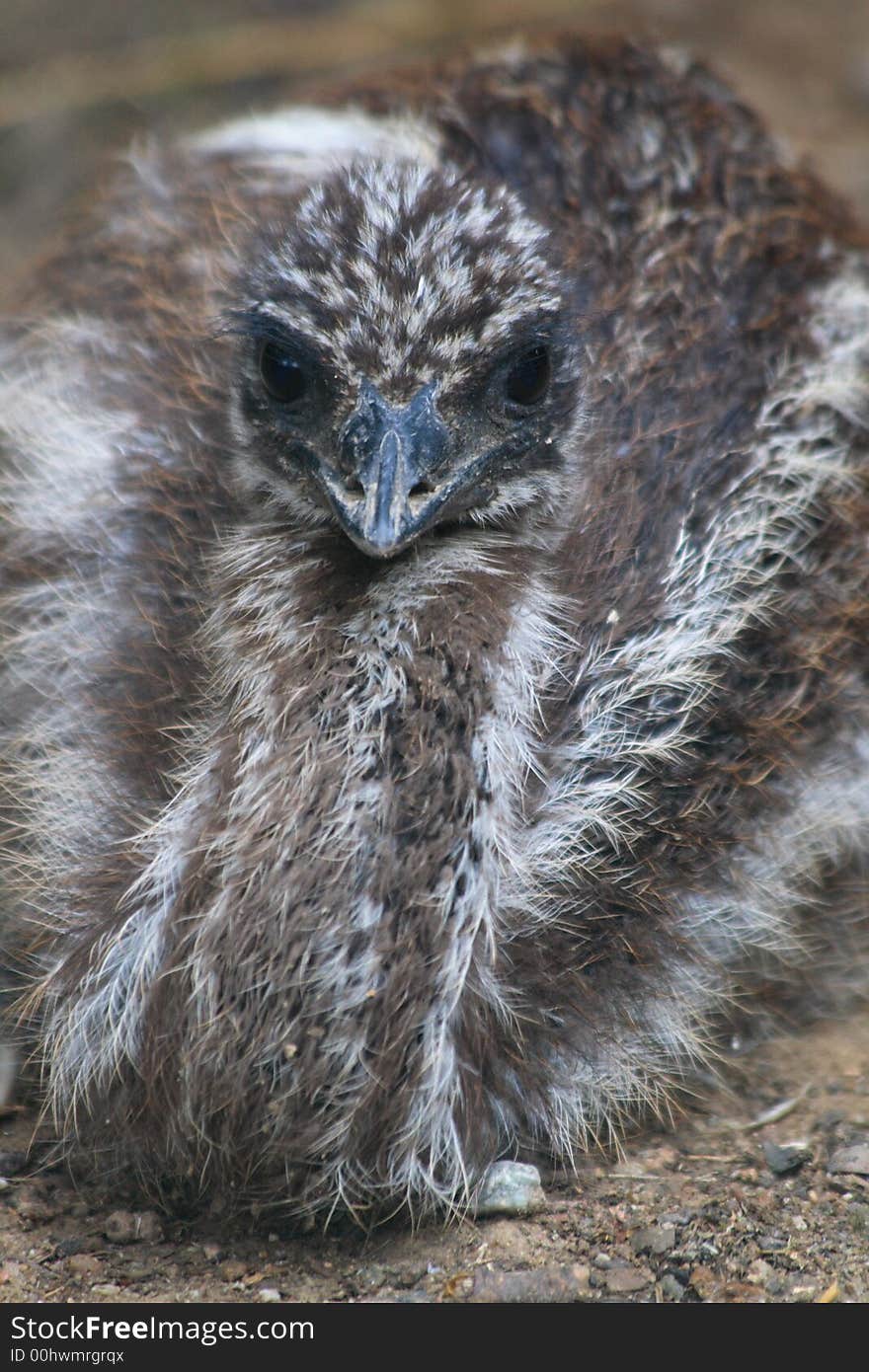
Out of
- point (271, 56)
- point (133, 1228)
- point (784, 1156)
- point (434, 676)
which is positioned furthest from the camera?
point (271, 56)

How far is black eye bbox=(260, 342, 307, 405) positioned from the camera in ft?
11.1

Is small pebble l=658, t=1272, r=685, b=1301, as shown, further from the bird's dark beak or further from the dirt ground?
the bird's dark beak

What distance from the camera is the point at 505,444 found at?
3432mm

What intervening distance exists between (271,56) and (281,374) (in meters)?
4.68

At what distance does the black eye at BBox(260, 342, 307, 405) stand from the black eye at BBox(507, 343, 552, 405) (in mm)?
395

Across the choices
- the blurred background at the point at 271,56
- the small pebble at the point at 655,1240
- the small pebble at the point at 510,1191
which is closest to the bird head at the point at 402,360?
the small pebble at the point at 510,1191

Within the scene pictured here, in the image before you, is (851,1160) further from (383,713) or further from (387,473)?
(387,473)

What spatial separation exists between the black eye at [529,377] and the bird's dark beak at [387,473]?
218mm

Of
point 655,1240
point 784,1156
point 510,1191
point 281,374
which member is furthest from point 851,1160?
point 281,374

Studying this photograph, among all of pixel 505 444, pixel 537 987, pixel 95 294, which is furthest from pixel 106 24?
pixel 537 987

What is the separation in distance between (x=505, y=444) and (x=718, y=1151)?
1463mm

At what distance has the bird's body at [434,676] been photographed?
3.18 metres

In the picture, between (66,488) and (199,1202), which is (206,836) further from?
(66,488)

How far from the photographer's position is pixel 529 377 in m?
3.44
